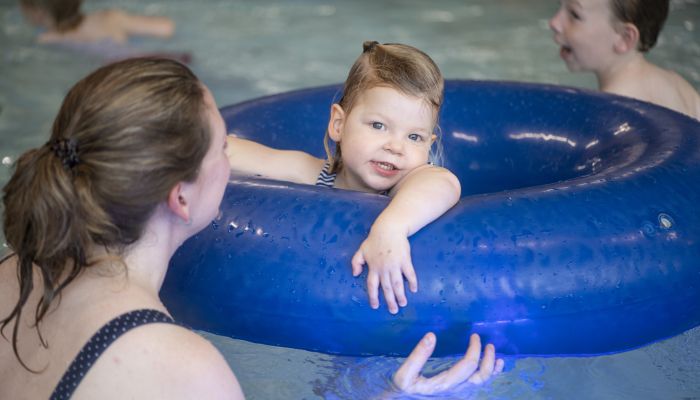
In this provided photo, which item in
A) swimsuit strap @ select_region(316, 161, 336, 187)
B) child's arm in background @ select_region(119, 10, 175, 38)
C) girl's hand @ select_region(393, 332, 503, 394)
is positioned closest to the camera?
girl's hand @ select_region(393, 332, 503, 394)

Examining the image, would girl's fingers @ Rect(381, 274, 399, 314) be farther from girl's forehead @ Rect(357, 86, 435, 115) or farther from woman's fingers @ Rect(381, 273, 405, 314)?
girl's forehead @ Rect(357, 86, 435, 115)

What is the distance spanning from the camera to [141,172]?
139cm

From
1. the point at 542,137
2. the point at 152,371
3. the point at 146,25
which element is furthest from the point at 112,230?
the point at 146,25

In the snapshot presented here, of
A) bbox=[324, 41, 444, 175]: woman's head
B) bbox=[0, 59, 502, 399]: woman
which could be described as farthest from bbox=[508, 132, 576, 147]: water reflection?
bbox=[0, 59, 502, 399]: woman

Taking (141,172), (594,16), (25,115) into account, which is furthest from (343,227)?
(25,115)

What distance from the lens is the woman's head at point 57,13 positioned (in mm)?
4785

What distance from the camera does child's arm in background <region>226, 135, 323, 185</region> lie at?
223 centimetres

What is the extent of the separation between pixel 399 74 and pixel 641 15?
1.40 meters

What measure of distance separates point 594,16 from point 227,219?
1.76 m

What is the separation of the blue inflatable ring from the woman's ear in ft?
1.23

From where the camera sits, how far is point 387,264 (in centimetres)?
174

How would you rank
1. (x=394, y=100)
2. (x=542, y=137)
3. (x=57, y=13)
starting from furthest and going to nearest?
(x=57, y=13)
(x=542, y=137)
(x=394, y=100)

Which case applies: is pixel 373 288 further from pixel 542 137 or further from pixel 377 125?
pixel 542 137

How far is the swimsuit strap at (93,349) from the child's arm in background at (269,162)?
834 mm
